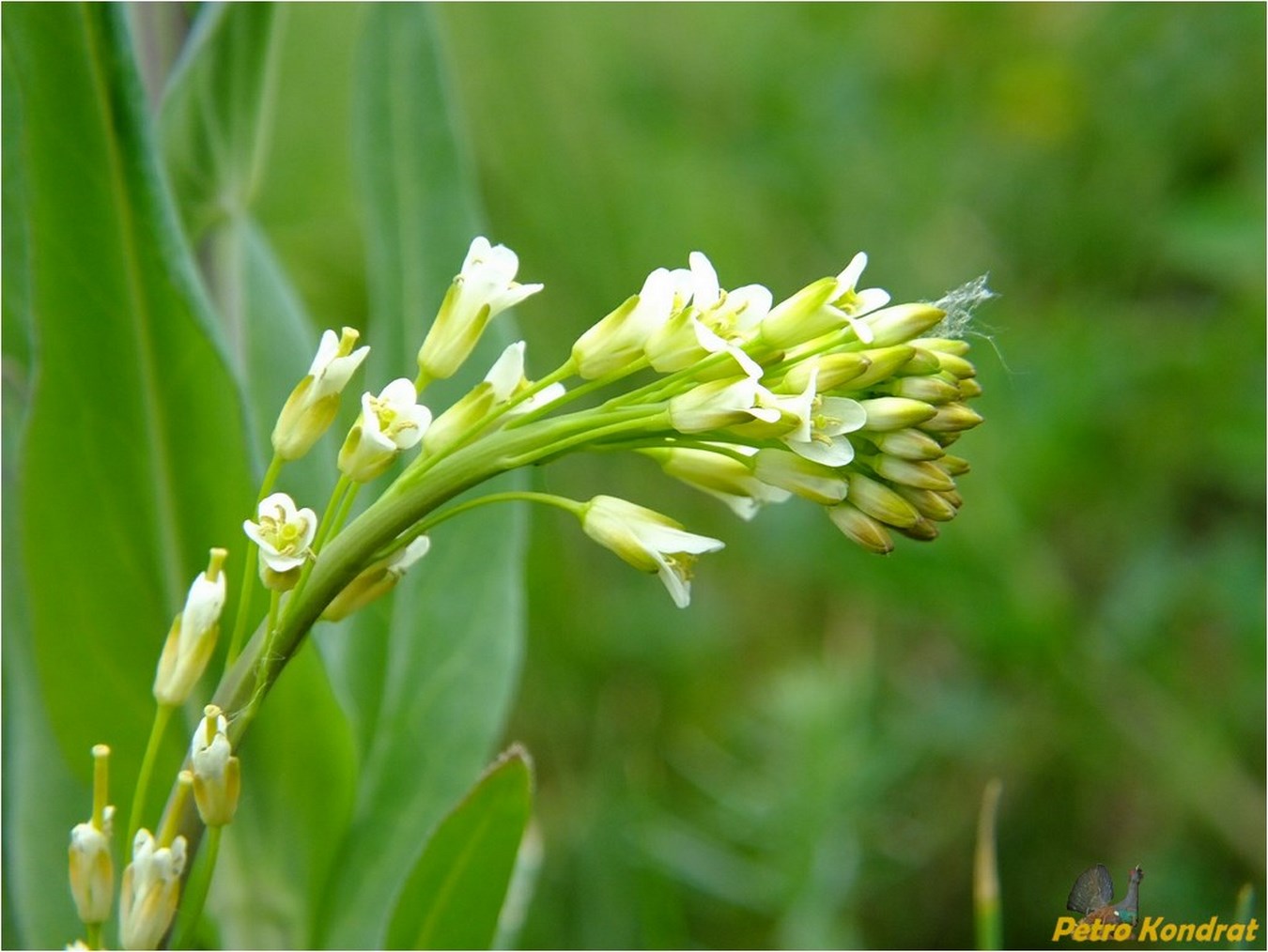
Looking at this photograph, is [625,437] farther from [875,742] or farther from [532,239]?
[532,239]

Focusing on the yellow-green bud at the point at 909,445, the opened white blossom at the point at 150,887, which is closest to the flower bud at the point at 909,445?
the yellow-green bud at the point at 909,445

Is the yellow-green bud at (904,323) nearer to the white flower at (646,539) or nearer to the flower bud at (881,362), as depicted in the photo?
the flower bud at (881,362)

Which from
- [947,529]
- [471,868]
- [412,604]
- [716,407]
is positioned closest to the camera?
[716,407]

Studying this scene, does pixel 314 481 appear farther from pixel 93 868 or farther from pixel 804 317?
pixel 804 317

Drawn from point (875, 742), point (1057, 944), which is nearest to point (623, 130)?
point (875, 742)

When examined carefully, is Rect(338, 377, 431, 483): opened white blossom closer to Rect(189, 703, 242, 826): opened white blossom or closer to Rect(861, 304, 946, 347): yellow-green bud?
Rect(189, 703, 242, 826): opened white blossom

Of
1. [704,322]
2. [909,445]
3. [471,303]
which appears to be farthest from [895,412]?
[471,303]

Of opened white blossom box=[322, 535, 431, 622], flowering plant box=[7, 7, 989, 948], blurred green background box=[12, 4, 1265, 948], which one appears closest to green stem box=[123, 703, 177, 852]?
flowering plant box=[7, 7, 989, 948]
